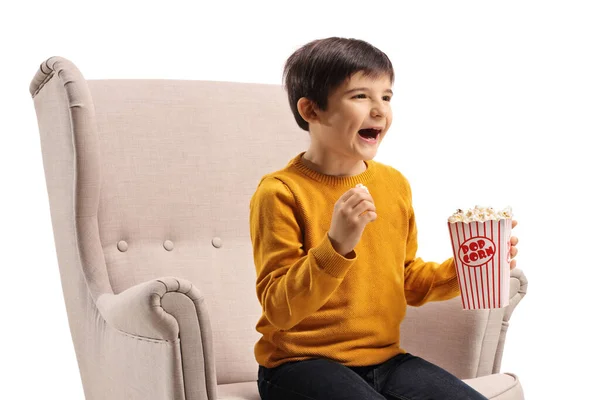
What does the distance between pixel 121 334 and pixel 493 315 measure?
93cm

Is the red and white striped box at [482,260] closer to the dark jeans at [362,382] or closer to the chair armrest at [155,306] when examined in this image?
the dark jeans at [362,382]

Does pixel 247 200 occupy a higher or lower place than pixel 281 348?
higher

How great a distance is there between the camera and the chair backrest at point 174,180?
247cm

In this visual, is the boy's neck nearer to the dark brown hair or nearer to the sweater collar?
the sweater collar

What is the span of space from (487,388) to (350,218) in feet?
2.25

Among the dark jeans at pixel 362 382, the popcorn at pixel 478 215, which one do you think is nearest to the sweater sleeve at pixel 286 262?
the dark jeans at pixel 362 382

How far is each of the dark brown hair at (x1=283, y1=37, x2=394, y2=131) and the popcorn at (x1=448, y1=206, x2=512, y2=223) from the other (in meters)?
0.33

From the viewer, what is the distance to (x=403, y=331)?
2508 mm

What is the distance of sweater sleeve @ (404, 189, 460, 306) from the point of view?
85.4 inches

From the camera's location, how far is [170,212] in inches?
102

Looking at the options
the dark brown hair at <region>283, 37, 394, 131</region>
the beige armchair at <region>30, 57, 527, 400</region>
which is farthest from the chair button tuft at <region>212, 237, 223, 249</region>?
the dark brown hair at <region>283, 37, 394, 131</region>

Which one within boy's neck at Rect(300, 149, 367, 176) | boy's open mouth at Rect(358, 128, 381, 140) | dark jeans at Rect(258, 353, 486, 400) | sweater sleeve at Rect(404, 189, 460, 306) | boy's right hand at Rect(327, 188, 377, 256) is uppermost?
boy's open mouth at Rect(358, 128, 381, 140)

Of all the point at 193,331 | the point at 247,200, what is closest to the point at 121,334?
the point at 193,331

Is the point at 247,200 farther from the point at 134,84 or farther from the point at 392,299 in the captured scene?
the point at 392,299
